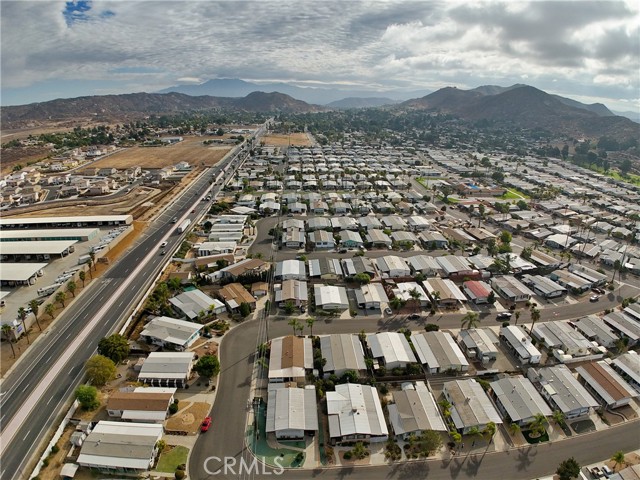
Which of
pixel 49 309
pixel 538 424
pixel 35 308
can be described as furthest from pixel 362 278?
pixel 35 308

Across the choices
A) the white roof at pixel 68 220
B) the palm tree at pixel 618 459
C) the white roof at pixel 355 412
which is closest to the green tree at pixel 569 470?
the palm tree at pixel 618 459

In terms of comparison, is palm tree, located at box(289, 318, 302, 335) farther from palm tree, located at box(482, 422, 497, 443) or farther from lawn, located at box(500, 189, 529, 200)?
lawn, located at box(500, 189, 529, 200)

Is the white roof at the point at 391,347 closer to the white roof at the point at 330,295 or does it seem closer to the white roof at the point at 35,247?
the white roof at the point at 330,295

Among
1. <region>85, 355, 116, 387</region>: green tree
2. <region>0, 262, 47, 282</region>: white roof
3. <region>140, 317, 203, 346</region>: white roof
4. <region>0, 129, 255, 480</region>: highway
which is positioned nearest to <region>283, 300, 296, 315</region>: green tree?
<region>140, 317, 203, 346</region>: white roof

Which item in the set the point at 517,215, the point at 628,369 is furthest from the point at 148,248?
the point at 517,215

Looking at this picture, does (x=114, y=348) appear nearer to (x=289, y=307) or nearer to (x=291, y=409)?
(x=289, y=307)
